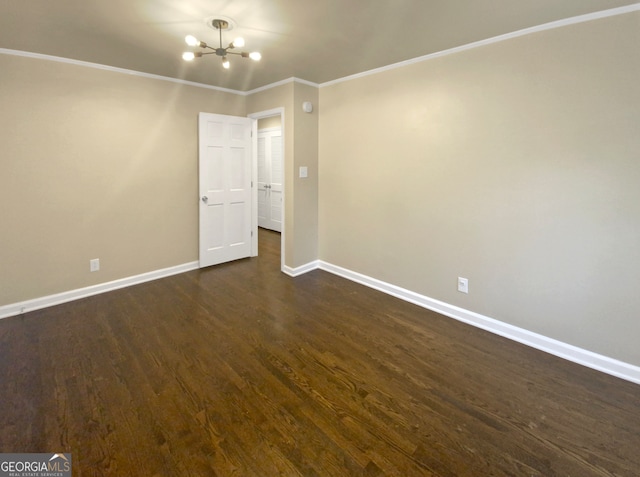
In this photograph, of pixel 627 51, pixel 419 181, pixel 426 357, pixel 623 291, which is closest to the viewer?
pixel 627 51

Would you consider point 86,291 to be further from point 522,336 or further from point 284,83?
point 522,336

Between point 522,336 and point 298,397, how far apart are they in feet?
6.38

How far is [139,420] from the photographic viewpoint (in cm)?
176

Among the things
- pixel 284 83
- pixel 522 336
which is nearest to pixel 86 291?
pixel 284 83

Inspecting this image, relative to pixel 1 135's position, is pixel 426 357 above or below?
below

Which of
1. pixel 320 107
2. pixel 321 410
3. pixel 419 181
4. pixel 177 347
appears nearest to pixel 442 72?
pixel 419 181

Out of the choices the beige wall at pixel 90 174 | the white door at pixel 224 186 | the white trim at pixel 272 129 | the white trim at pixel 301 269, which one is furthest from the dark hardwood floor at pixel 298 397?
the white trim at pixel 272 129

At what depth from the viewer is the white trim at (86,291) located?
300 centimetres

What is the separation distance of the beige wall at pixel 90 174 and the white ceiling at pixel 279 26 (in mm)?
343

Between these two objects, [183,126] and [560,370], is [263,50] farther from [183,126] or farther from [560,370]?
[560,370]

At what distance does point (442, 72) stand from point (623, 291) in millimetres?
2244

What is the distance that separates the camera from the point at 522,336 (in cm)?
260

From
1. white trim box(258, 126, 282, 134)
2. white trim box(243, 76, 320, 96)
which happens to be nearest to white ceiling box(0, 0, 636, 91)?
white trim box(243, 76, 320, 96)

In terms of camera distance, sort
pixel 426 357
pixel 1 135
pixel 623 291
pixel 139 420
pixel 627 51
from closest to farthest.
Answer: pixel 139 420
pixel 627 51
pixel 623 291
pixel 426 357
pixel 1 135
